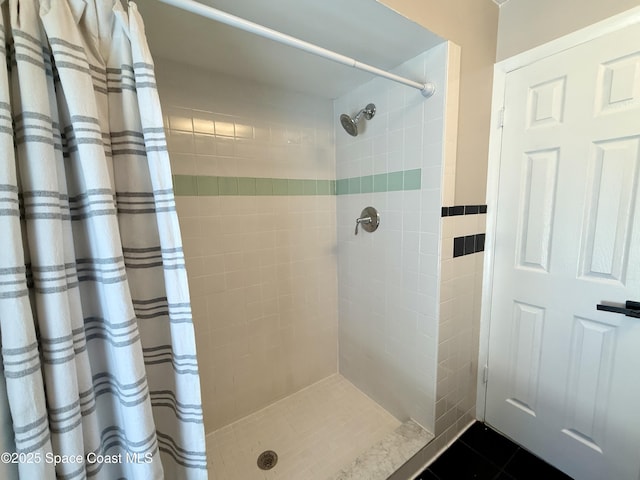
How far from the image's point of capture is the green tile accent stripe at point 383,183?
1303mm

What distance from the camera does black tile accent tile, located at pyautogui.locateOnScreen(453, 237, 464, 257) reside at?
1273mm

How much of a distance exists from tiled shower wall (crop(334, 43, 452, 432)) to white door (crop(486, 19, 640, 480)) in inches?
17.0

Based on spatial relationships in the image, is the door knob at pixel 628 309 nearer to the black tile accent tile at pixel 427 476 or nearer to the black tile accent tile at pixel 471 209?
the black tile accent tile at pixel 471 209

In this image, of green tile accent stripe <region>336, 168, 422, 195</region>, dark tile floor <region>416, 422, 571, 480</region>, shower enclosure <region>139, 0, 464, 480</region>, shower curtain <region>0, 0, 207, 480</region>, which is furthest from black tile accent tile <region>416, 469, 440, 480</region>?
green tile accent stripe <region>336, 168, 422, 195</region>

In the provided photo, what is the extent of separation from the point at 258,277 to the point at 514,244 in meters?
1.42

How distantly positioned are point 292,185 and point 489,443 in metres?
1.86

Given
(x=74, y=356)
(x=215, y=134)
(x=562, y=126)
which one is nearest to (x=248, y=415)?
(x=74, y=356)

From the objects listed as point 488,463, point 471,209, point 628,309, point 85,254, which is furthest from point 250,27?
point 488,463

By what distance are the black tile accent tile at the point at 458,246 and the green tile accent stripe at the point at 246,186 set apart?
2.82 feet

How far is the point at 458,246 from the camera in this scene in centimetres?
129

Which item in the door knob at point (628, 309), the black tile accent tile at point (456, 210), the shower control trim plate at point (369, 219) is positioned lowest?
the door knob at point (628, 309)

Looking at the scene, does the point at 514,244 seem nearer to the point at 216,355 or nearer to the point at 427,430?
the point at 427,430

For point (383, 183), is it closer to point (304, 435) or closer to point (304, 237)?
point (304, 237)

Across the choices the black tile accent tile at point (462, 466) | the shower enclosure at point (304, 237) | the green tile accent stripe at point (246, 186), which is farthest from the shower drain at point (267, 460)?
the green tile accent stripe at point (246, 186)
